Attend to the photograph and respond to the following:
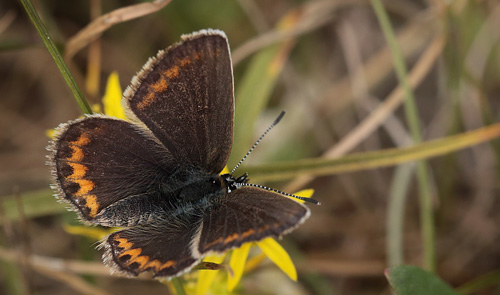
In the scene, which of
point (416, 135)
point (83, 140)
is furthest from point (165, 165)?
point (416, 135)

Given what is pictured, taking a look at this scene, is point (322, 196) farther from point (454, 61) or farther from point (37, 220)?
point (37, 220)

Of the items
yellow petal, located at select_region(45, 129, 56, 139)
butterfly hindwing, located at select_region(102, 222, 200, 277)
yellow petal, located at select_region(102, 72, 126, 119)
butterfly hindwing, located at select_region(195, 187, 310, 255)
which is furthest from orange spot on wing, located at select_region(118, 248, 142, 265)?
yellow petal, located at select_region(102, 72, 126, 119)

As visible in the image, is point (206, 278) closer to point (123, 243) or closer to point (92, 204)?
point (123, 243)

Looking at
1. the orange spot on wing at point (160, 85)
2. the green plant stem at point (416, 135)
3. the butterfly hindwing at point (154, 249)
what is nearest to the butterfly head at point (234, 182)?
the butterfly hindwing at point (154, 249)

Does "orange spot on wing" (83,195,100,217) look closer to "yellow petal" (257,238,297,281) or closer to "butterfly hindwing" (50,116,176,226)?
"butterfly hindwing" (50,116,176,226)

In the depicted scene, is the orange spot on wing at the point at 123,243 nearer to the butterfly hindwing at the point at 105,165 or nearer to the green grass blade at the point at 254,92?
the butterfly hindwing at the point at 105,165

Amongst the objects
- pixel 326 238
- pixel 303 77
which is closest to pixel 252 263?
pixel 326 238

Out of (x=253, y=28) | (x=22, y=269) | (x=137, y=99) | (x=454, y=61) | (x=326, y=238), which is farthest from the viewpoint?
(x=253, y=28)
